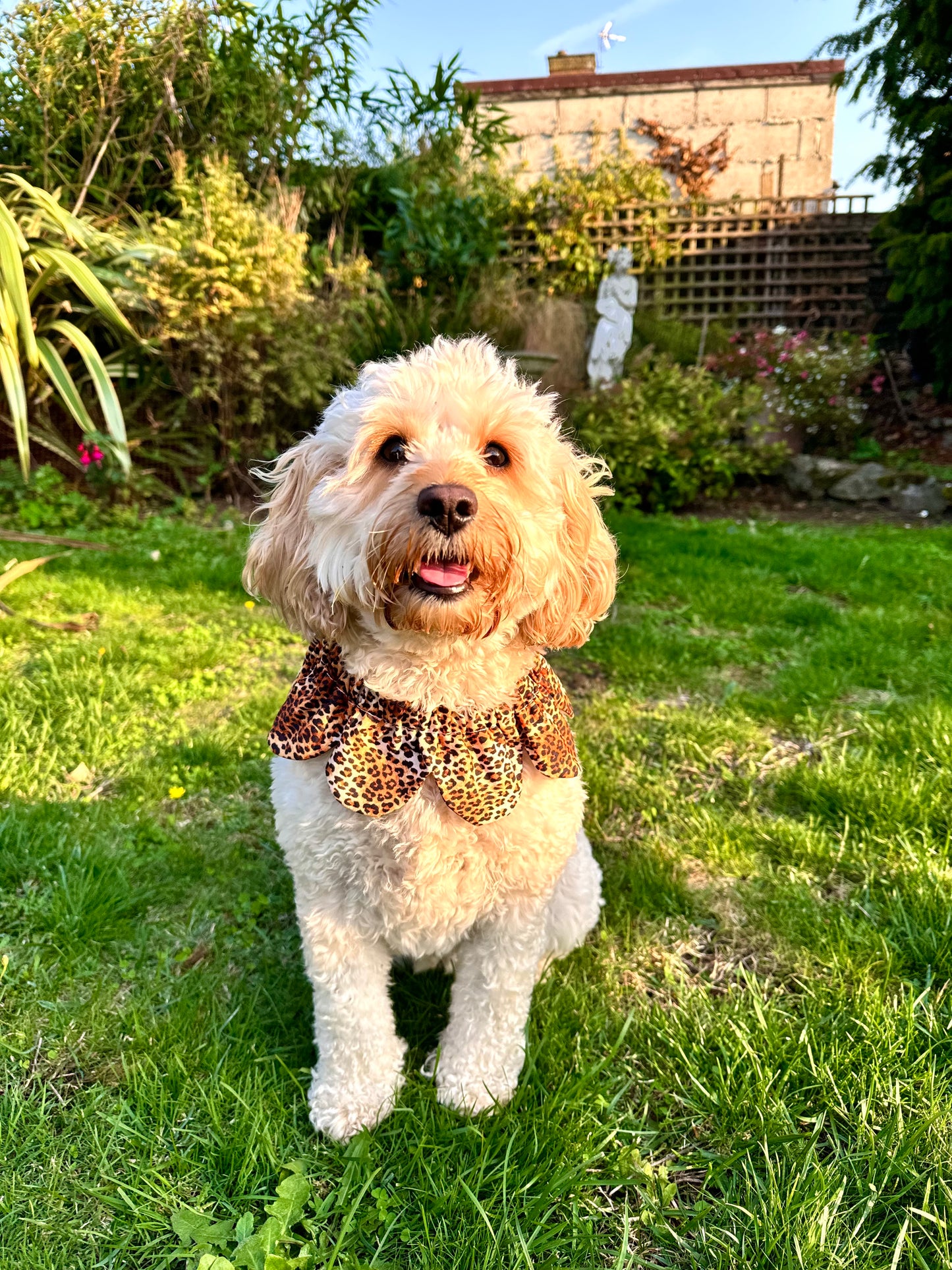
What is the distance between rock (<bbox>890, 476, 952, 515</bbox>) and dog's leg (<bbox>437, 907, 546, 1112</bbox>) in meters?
8.16

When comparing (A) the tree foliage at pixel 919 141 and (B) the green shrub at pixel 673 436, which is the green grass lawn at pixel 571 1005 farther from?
(A) the tree foliage at pixel 919 141

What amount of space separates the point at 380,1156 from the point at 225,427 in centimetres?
692

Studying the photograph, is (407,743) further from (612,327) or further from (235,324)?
(612,327)

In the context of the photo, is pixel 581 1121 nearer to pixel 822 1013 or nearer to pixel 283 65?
pixel 822 1013

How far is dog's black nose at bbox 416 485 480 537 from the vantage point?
1408 millimetres

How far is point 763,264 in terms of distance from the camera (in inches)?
465

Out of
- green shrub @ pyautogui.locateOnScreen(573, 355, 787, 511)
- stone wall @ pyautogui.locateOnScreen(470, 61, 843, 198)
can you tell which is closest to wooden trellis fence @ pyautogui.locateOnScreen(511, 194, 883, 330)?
stone wall @ pyautogui.locateOnScreen(470, 61, 843, 198)

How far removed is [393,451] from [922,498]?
8.42 m

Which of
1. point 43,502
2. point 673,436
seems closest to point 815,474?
point 673,436

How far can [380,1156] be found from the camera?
5.34 feet

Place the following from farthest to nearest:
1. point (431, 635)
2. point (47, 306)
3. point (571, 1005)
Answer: point (47, 306)
point (571, 1005)
point (431, 635)

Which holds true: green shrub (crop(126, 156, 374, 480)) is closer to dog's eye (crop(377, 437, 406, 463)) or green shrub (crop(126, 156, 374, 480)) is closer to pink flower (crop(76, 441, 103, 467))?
pink flower (crop(76, 441, 103, 467))

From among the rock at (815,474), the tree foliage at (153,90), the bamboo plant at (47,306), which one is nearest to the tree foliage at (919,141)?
the rock at (815,474)

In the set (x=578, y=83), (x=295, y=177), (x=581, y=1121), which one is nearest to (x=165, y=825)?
(x=581, y=1121)
